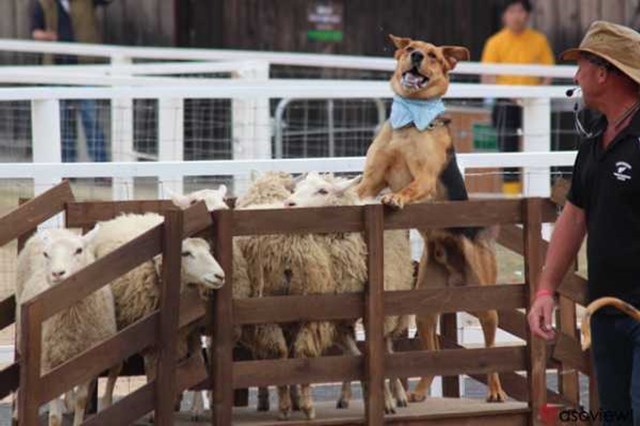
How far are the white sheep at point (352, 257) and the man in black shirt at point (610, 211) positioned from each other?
174 centimetres

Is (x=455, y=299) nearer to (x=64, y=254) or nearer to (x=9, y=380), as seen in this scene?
(x=64, y=254)

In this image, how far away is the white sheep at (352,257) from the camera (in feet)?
28.0

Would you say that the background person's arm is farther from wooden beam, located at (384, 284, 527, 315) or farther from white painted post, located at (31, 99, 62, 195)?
white painted post, located at (31, 99, 62, 195)

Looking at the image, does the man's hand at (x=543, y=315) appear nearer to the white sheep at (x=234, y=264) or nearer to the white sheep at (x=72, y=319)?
the white sheep at (x=234, y=264)

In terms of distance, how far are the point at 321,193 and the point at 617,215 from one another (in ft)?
7.85

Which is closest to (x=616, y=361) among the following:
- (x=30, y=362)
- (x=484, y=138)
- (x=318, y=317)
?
(x=318, y=317)

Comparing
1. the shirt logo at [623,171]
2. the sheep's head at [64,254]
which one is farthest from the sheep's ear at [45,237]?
the shirt logo at [623,171]

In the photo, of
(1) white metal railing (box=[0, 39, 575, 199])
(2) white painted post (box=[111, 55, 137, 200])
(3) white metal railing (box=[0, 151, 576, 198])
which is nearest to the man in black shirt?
(3) white metal railing (box=[0, 151, 576, 198])

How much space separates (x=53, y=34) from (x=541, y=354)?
43.0 ft

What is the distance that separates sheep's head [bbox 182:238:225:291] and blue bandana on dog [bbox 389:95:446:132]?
1.39 m

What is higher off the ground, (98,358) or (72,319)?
(72,319)

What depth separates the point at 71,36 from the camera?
2134 centimetres

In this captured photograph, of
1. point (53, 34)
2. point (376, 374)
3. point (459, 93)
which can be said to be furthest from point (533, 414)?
point (53, 34)

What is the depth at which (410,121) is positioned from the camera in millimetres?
9062
